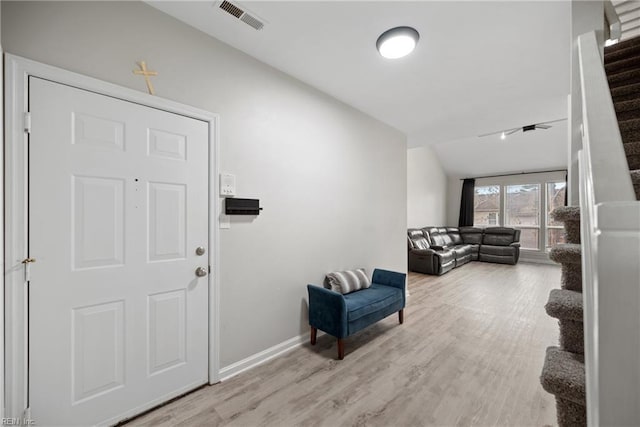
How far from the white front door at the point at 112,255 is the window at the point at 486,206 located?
29.1 ft

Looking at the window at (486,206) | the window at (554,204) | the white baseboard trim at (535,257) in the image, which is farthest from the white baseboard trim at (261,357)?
the window at (486,206)

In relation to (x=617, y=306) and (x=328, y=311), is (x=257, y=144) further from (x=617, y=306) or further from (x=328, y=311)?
(x=617, y=306)

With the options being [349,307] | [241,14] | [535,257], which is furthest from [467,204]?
[241,14]

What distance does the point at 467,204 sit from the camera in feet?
27.3

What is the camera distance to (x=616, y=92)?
207 centimetres

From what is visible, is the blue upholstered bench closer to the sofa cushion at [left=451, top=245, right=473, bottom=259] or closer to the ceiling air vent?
the ceiling air vent

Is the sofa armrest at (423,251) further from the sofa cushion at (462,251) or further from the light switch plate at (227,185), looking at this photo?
the light switch plate at (227,185)

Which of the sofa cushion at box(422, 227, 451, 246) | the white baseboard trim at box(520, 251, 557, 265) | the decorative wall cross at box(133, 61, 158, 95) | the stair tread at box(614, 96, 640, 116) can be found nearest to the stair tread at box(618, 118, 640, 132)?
the stair tread at box(614, 96, 640, 116)

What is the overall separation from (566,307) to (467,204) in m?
8.23

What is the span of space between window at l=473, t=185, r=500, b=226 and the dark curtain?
28 centimetres

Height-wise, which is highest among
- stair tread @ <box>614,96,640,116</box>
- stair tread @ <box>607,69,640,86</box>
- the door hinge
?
stair tread @ <box>607,69,640,86</box>

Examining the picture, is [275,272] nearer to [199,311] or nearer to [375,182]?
[199,311]

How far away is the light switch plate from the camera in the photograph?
2.02 meters

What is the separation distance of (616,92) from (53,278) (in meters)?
4.08
